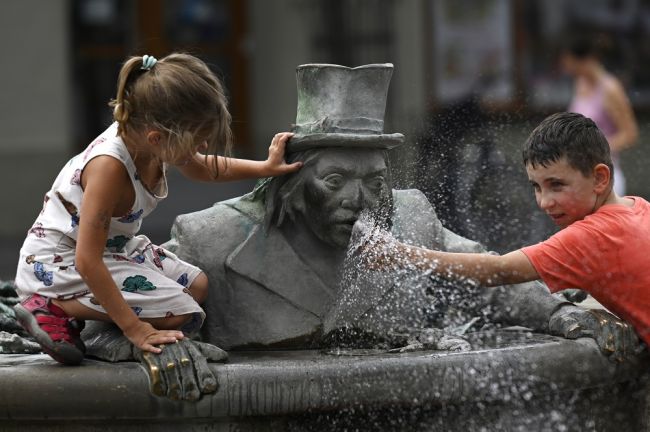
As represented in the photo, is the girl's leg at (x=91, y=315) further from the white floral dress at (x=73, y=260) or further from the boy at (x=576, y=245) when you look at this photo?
the boy at (x=576, y=245)

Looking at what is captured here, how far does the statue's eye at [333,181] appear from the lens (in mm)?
3801

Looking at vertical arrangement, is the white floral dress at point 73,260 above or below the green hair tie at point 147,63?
below

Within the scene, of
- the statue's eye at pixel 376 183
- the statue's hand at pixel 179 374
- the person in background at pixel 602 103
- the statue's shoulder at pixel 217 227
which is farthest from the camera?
the person in background at pixel 602 103

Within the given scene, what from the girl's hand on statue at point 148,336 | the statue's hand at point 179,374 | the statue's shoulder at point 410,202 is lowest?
the statue's hand at point 179,374

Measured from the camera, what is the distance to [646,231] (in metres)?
3.73

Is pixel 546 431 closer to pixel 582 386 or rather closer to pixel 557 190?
pixel 582 386

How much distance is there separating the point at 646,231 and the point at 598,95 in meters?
4.39

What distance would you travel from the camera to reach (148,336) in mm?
3523

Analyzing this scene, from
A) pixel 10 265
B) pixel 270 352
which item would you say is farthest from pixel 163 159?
pixel 10 265

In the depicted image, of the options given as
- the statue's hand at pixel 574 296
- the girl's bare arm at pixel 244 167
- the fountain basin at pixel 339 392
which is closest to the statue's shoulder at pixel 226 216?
the girl's bare arm at pixel 244 167

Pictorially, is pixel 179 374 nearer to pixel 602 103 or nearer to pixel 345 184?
pixel 345 184

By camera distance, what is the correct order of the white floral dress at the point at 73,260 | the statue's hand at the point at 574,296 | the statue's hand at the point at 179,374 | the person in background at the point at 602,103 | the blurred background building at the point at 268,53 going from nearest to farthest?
the statue's hand at the point at 179,374, the white floral dress at the point at 73,260, the statue's hand at the point at 574,296, the person in background at the point at 602,103, the blurred background building at the point at 268,53

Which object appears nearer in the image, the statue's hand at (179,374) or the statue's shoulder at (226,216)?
the statue's hand at (179,374)

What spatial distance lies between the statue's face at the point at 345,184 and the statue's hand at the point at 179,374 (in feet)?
2.01
